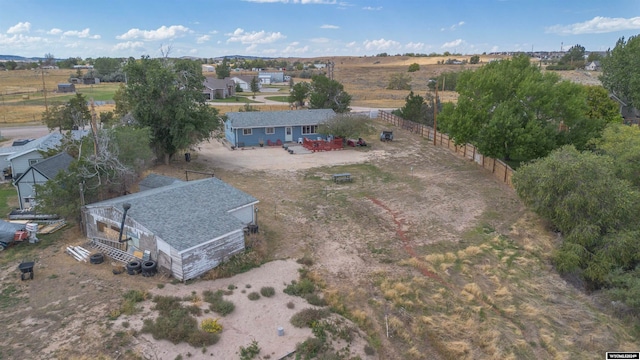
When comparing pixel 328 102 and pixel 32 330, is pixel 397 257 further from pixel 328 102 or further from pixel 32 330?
pixel 328 102

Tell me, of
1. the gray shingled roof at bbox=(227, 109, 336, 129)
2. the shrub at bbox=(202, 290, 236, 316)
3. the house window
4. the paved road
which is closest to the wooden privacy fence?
the gray shingled roof at bbox=(227, 109, 336, 129)

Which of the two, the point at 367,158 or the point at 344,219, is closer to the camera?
the point at 344,219

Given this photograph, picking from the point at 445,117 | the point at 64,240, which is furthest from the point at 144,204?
the point at 445,117

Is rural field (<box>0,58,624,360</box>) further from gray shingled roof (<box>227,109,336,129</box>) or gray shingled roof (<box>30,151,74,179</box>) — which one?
gray shingled roof (<box>227,109,336,129</box>)

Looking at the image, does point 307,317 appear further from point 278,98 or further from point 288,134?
point 278,98

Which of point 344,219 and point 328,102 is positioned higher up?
point 328,102

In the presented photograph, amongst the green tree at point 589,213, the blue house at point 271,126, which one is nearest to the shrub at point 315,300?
the green tree at point 589,213

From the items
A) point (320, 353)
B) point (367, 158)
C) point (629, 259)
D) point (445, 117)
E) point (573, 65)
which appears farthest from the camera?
point (573, 65)
